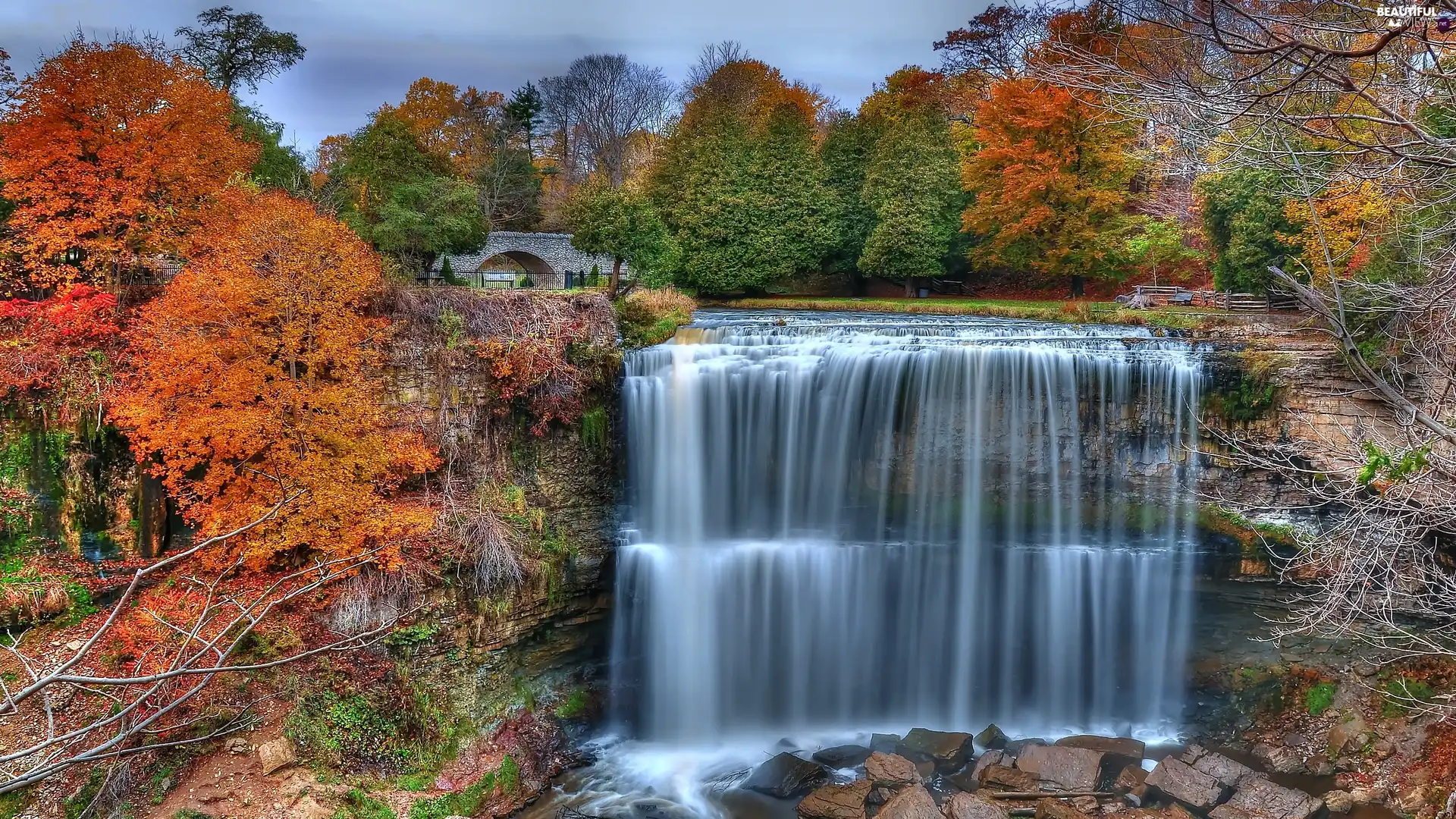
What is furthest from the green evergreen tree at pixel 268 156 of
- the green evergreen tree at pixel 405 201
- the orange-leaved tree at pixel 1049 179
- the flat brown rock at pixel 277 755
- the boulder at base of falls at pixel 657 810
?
the orange-leaved tree at pixel 1049 179

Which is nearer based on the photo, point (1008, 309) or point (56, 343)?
point (56, 343)

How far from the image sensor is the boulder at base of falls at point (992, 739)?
12539mm

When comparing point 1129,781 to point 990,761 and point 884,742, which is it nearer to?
point 990,761

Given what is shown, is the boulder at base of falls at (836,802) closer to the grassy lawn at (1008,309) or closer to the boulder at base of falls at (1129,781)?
the boulder at base of falls at (1129,781)

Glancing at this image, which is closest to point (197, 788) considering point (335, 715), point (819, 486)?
point (335, 715)

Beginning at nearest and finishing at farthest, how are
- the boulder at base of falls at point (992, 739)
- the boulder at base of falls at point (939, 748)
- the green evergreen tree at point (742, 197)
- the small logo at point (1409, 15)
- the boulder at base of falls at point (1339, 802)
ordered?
the small logo at point (1409, 15) → the boulder at base of falls at point (1339, 802) → the boulder at base of falls at point (939, 748) → the boulder at base of falls at point (992, 739) → the green evergreen tree at point (742, 197)

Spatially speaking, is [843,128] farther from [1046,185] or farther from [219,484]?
[219,484]

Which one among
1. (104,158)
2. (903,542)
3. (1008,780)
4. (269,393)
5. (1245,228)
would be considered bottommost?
(1008,780)

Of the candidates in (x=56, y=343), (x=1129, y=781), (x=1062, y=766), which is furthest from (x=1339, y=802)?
(x=56, y=343)

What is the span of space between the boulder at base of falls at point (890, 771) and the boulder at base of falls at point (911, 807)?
0.58 metres

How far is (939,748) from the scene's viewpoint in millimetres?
12219

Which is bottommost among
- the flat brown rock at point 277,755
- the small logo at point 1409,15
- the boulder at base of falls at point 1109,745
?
the boulder at base of falls at point 1109,745

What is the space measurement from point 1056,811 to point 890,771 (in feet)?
6.65

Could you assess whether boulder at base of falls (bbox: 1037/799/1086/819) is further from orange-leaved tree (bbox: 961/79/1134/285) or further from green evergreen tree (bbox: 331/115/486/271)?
orange-leaved tree (bbox: 961/79/1134/285)
